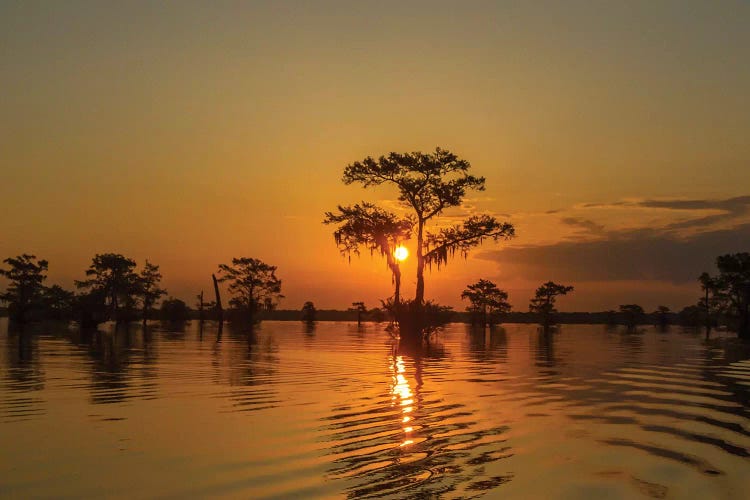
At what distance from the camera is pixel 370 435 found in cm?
919

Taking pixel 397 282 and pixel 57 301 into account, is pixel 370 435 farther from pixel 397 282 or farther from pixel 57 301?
pixel 57 301

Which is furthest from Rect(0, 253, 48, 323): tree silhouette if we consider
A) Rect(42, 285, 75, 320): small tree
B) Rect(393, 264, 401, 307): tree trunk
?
Rect(393, 264, 401, 307): tree trunk

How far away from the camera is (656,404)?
12.9 metres

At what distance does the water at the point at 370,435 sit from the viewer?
22.2ft

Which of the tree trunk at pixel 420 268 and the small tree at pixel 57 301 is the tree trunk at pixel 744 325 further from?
the small tree at pixel 57 301

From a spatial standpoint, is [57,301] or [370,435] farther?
[57,301]

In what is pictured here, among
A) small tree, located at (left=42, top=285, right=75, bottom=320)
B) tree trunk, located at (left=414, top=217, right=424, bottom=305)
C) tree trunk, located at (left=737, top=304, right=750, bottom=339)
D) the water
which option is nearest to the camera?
the water

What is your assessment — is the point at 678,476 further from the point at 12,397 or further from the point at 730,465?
the point at 12,397

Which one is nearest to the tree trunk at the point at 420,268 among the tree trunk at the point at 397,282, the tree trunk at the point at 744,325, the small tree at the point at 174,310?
the tree trunk at the point at 397,282

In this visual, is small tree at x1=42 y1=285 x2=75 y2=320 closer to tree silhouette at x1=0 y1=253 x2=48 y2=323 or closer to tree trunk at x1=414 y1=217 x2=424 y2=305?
tree silhouette at x1=0 y1=253 x2=48 y2=323

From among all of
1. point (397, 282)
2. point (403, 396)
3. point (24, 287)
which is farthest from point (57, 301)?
point (403, 396)

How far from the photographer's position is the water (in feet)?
22.2

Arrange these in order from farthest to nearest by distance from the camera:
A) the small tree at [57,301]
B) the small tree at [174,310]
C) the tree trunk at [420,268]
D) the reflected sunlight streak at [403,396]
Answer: the small tree at [174,310], the small tree at [57,301], the tree trunk at [420,268], the reflected sunlight streak at [403,396]

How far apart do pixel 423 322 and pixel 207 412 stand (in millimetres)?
30057
